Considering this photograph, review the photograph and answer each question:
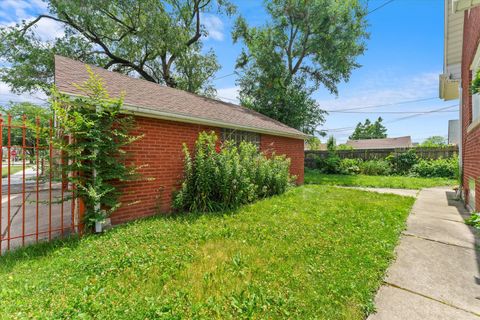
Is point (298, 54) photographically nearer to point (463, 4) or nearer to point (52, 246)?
point (463, 4)

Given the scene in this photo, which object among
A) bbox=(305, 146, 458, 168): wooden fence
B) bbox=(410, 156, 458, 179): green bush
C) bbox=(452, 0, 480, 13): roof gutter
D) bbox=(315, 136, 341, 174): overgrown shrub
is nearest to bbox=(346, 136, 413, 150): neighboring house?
bbox=(305, 146, 458, 168): wooden fence

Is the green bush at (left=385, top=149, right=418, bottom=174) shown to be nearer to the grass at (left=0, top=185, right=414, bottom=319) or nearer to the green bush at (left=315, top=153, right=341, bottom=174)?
the green bush at (left=315, top=153, right=341, bottom=174)

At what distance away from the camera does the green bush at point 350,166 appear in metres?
13.8

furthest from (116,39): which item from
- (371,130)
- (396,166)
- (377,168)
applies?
(371,130)

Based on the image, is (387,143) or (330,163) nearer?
(330,163)

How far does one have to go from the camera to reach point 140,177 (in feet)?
14.3

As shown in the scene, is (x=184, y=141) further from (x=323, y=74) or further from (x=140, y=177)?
(x=323, y=74)

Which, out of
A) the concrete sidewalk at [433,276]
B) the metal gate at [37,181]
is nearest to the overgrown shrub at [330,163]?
the concrete sidewalk at [433,276]

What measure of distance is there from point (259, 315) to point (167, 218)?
3.13m

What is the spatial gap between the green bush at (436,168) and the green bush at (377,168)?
1218mm

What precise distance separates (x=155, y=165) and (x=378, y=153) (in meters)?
14.5

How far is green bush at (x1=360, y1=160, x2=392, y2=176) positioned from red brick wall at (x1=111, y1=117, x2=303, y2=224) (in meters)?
12.1

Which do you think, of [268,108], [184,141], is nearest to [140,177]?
[184,141]

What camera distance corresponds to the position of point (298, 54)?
16438 millimetres
